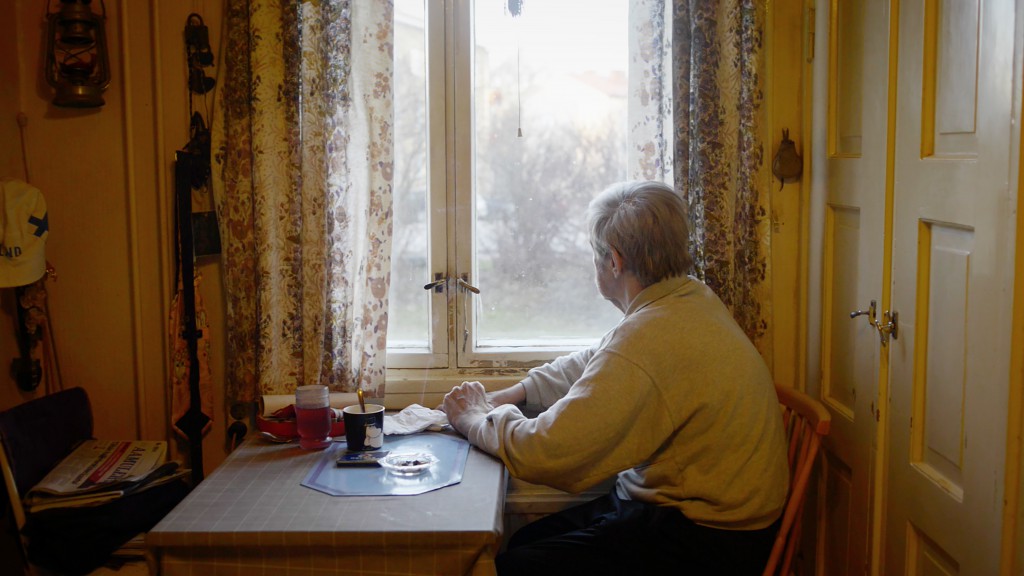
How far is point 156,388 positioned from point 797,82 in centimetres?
194

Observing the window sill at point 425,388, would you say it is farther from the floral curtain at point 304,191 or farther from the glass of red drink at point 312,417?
the glass of red drink at point 312,417

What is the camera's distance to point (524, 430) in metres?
2.02

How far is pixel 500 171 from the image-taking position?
2654 millimetres

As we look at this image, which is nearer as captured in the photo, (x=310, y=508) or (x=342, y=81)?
(x=310, y=508)

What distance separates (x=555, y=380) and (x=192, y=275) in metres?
1.00

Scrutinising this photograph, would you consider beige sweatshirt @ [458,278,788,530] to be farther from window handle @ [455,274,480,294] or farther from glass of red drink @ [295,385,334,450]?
window handle @ [455,274,480,294]

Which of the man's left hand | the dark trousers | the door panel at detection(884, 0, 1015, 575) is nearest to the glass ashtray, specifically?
the man's left hand

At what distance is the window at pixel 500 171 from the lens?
→ 8.55 feet

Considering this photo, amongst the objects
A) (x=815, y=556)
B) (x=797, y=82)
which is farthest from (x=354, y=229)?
(x=815, y=556)

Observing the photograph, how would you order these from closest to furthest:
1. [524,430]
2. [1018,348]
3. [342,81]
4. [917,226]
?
[1018,348] → [917,226] → [524,430] → [342,81]

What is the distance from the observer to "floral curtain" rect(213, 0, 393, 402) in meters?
2.43

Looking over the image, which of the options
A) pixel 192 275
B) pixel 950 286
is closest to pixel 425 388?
pixel 192 275

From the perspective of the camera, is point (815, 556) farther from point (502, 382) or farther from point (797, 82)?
point (797, 82)

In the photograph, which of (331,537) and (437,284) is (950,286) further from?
(437,284)
